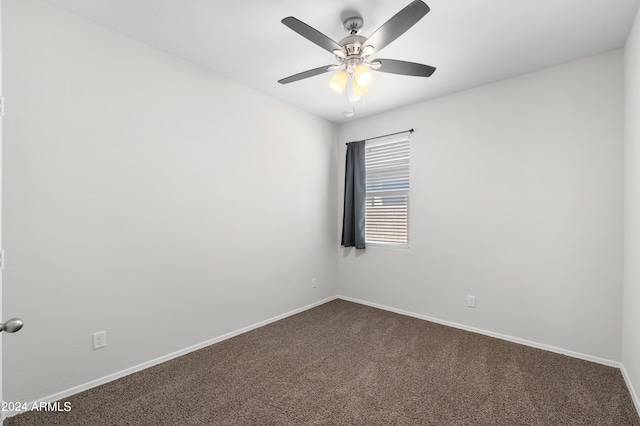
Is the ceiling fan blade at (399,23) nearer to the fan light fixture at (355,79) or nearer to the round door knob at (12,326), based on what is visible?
the fan light fixture at (355,79)

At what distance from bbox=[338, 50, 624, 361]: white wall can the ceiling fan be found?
A: 1.42 m

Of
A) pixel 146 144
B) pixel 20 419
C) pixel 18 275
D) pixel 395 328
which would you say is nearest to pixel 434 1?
pixel 146 144

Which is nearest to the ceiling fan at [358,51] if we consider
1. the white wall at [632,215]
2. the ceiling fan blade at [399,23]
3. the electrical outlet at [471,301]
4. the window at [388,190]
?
the ceiling fan blade at [399,23]

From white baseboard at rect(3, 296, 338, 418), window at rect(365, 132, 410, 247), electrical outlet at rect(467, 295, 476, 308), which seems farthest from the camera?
window at rect(365, 132, 410, 247)

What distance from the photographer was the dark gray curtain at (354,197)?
13.7ft

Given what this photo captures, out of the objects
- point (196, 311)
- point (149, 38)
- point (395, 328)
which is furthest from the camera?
point (395, 328)

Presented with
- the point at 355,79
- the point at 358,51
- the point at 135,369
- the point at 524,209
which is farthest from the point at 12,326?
the point at 524,209

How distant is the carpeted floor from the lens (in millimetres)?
1943

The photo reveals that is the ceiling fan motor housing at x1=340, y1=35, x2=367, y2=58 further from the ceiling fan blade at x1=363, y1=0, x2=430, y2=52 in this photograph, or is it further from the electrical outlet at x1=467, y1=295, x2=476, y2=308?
the electrical outlet at x1=467, y1=295, x2=476, y2=308

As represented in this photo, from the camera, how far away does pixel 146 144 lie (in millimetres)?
2521

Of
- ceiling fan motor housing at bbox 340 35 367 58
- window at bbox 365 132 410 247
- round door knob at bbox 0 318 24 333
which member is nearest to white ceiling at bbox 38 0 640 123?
ceiling fan motor housing at bbox 340 35 367 58

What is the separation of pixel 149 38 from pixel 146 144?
81cm

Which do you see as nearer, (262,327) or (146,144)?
(146,144)

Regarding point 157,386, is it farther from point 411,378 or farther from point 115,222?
point 411,378
